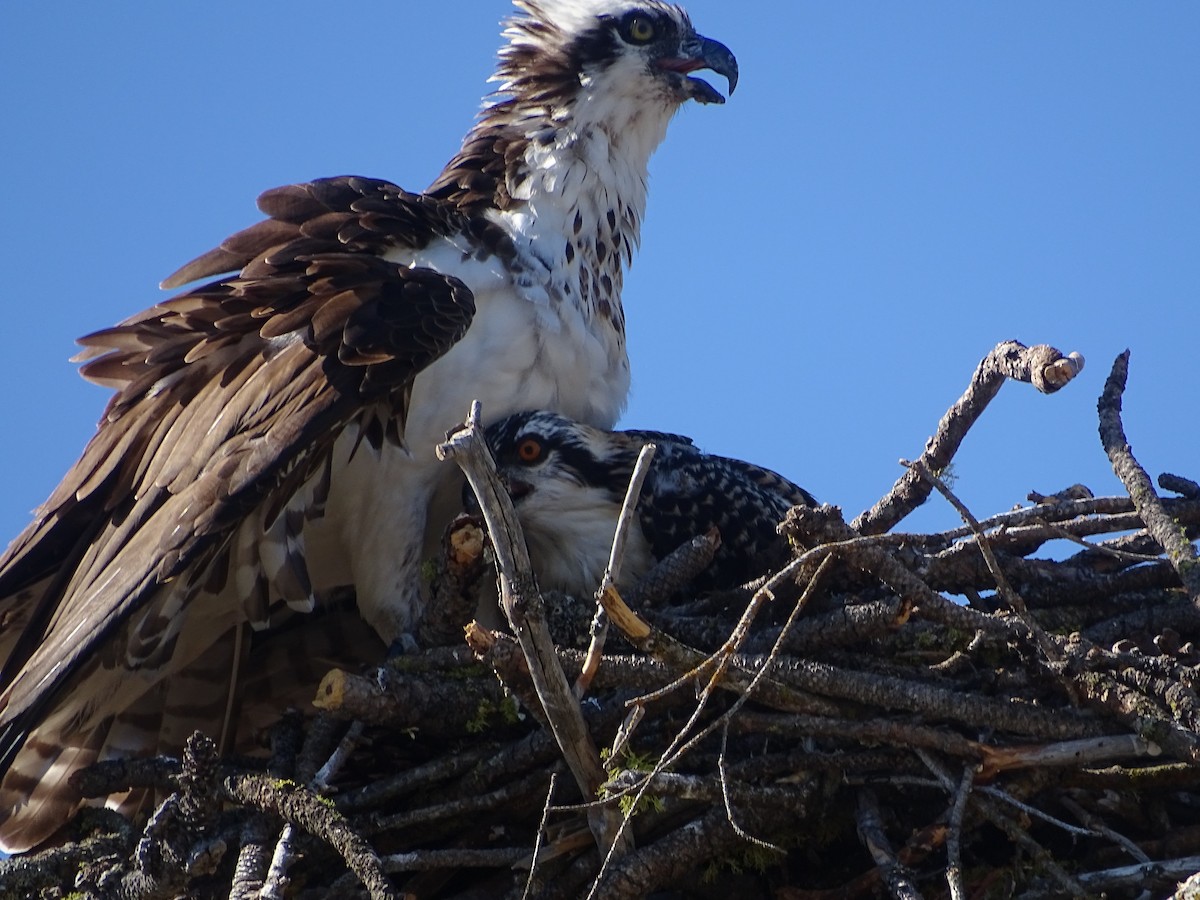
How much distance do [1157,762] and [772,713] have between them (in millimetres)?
808

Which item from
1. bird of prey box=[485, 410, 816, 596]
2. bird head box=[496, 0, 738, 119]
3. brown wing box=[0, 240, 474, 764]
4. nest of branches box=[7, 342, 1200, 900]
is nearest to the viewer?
nest of branches box=[7, 342, 1200, 900]

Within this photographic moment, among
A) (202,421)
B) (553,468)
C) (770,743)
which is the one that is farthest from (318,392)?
(770,743)

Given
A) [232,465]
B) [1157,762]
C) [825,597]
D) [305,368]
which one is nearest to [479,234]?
[305,368]

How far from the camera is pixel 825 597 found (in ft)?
12.8

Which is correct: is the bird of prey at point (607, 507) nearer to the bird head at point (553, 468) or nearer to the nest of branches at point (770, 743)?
the bird head at point (553, 468)

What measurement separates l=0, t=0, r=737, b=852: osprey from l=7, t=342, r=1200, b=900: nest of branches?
15.2 inches

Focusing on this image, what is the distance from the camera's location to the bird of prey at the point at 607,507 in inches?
170

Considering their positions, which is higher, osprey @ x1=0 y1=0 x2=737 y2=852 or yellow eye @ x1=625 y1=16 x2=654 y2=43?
yellow eye @ x1=625 y1=16 x2=654 y2=43

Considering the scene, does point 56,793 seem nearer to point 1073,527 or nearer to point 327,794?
point 327,794

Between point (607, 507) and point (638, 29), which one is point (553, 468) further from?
point (638, 29)

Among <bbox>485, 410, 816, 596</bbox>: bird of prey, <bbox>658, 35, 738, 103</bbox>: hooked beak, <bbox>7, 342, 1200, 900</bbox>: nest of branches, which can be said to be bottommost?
<bbox>7, 342, 1200, 900</bbox>: nest of branches

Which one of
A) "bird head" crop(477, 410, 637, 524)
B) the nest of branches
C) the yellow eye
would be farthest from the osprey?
the nest of branches

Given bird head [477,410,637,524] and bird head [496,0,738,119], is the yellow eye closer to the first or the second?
bird head [496,0,738,119]

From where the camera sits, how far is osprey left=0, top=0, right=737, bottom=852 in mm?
3871
